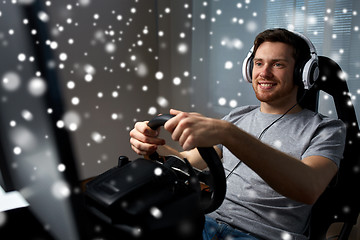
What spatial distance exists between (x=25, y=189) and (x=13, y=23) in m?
0.90

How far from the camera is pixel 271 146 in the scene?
3.07 feet

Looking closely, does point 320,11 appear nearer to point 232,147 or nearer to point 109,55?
point 232,147

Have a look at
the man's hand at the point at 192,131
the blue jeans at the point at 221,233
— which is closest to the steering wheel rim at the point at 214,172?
the man's hand at the point at 192,131

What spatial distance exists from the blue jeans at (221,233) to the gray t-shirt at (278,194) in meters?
0.04

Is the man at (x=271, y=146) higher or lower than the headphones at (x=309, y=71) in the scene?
lower

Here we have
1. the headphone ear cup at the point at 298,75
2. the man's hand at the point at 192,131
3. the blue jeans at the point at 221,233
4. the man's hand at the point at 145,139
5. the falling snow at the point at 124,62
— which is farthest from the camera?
the falling snow at the point at 124,62

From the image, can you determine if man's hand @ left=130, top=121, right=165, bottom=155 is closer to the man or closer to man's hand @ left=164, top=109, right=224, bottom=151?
the man

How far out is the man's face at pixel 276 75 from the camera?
38.9 inches

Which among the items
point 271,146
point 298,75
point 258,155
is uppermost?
point 298,75

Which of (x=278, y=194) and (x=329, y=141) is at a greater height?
(x=329, y=141)

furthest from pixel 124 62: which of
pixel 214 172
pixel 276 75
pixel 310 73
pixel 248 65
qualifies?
pixel 214 172

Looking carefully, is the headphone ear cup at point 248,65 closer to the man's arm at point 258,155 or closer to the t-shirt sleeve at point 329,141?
the t-shirt sleeve at point 329,141

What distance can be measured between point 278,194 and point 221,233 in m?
0.22

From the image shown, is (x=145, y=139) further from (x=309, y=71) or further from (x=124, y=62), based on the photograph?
(x=124, y=62)
